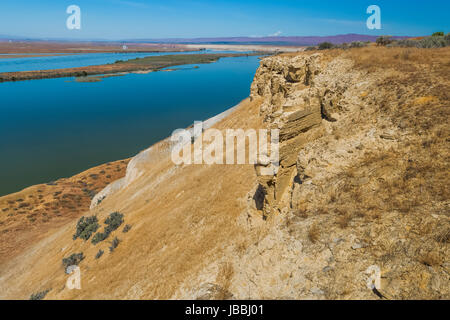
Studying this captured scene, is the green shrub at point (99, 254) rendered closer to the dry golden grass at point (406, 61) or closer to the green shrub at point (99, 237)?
the green shrub at point (99, 237)

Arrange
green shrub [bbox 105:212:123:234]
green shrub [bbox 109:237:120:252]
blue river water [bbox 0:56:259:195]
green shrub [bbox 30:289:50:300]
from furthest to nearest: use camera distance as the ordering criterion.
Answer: blue river water [bbox 0:56:259:195] < green shrub [bbox 105:212:123:234] < green shrub [bbox 109:237:120:252] < green shrub [bbox 30:289:50:300]

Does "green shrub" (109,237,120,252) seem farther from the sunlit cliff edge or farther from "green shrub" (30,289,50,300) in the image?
"green shrub" (30,289,50,300)

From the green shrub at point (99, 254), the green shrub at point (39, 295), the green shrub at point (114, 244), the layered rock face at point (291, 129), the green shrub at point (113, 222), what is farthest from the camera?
the green shrub at point (113, 222)

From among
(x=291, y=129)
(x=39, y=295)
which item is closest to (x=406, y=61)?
(x=291, y=129)

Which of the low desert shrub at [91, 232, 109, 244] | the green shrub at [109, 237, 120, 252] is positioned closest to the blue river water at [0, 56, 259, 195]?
the low desert shrub at [91, 232, 109, 244]

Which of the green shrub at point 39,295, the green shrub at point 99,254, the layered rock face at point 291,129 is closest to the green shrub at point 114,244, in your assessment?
the green shrub at point 99,254
